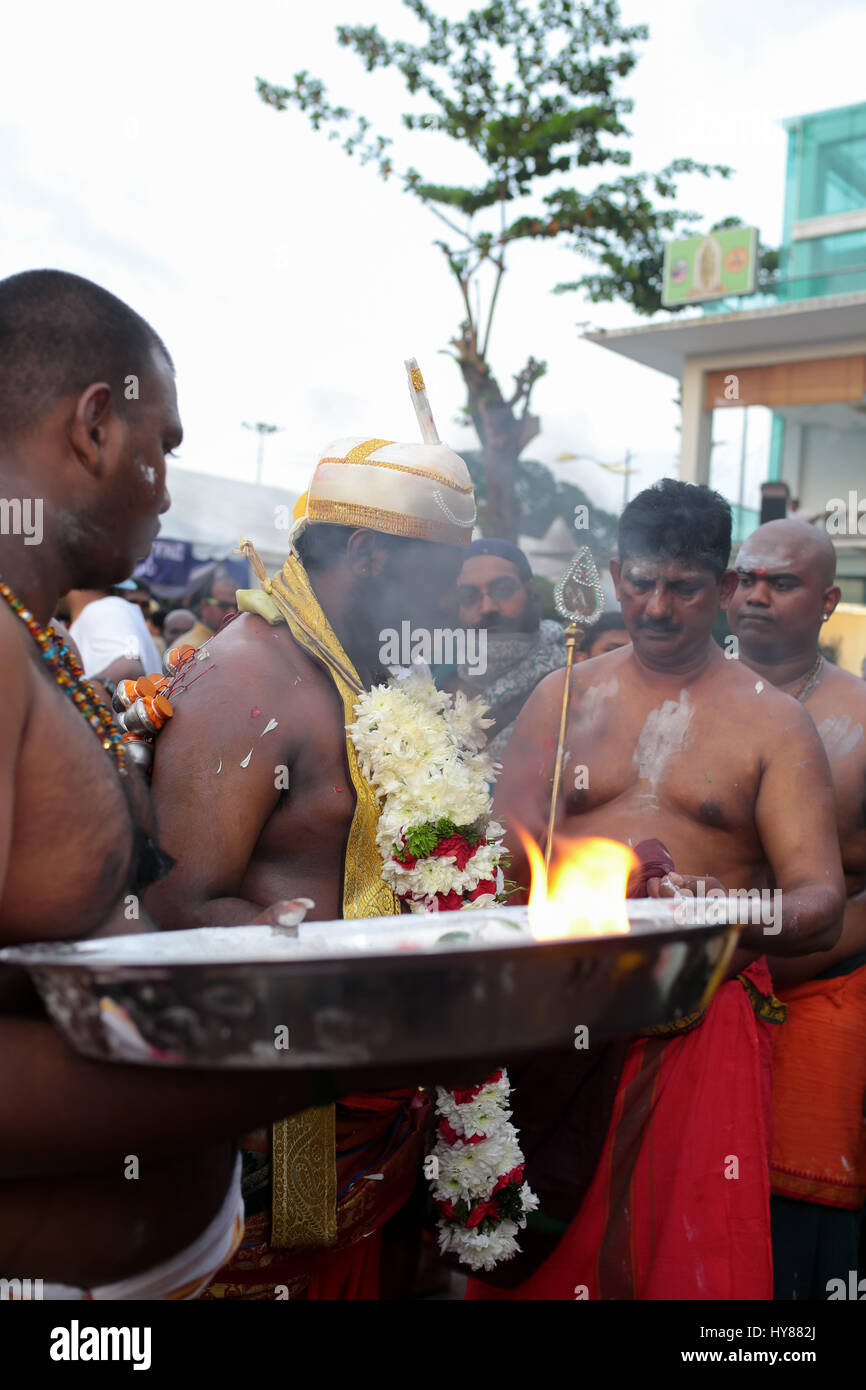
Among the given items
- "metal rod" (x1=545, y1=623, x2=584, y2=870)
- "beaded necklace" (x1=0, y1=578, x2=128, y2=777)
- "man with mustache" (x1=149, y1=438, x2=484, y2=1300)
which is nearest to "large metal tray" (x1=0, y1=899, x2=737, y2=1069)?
"beaded necklace" (x1=0, y1=578, x2=128, y2=777)

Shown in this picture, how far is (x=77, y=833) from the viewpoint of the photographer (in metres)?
1.32

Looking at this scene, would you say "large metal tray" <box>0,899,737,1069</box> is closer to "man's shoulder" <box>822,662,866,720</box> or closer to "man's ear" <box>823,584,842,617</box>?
"man's shoulder" <box>822,662,866,720</box>

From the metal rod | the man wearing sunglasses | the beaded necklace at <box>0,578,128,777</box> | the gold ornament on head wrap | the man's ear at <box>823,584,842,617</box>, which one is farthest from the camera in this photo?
the man wearing sunglasses

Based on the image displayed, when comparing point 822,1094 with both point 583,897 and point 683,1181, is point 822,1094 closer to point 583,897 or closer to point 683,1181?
point 683,1181

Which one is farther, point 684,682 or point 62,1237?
point 684,682

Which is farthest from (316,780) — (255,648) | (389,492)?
(389,492)

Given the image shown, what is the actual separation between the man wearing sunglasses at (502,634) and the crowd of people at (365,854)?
1.13m

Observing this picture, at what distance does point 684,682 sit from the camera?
309 centimetres

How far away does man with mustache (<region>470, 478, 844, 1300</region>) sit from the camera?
2605mm

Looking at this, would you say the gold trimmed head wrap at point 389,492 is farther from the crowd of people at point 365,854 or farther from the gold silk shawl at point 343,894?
the gold silk shawl at point 343,894

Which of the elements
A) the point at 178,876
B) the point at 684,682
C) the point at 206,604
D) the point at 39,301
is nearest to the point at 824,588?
the point at 684,682

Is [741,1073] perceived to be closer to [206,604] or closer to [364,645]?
[364,645]

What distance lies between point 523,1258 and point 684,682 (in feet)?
5.50

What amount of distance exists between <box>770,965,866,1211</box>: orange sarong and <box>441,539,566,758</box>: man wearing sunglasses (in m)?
1.73
